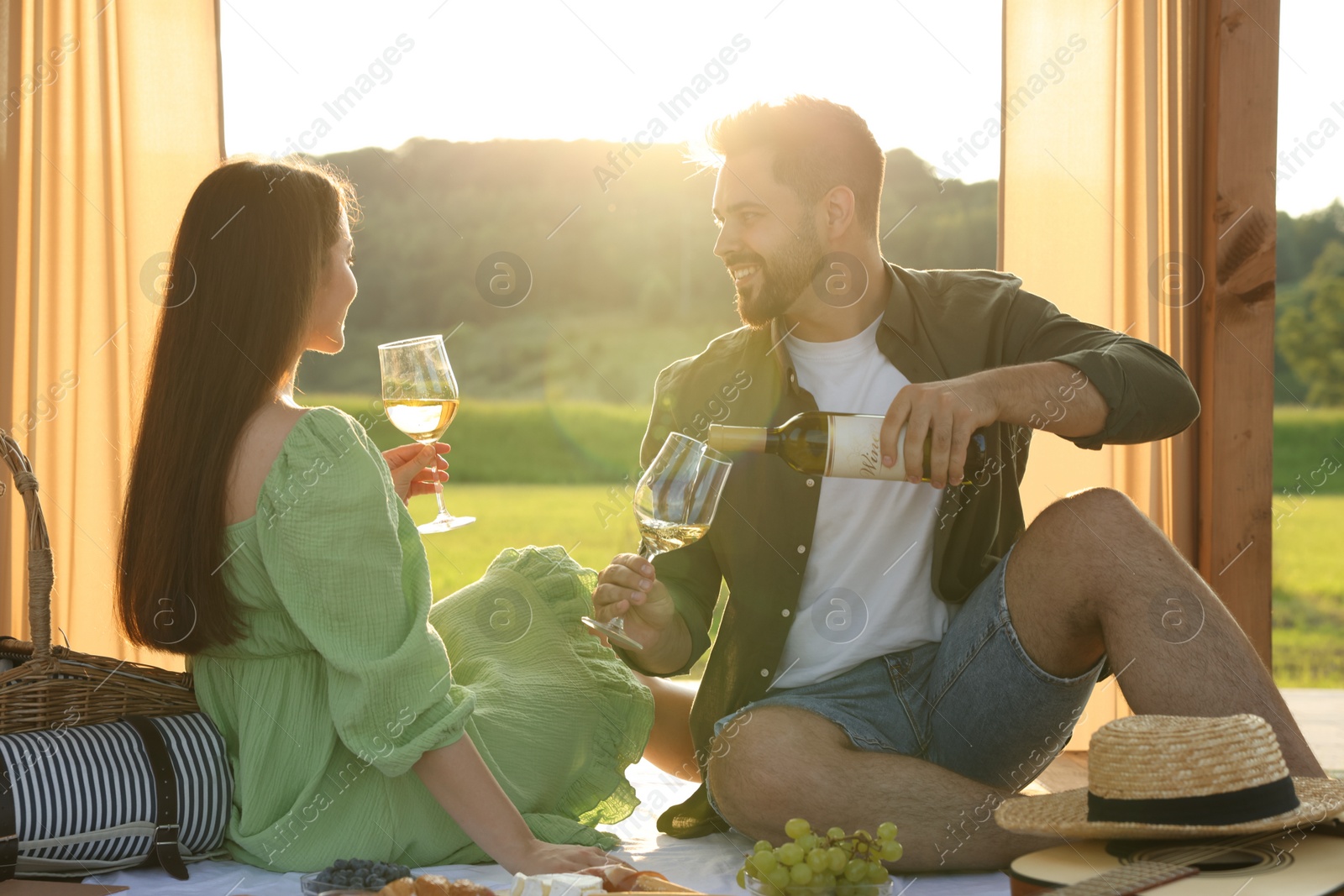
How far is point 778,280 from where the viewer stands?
1.95 m

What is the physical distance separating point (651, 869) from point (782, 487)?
0.64 m

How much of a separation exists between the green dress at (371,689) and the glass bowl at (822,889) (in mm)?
414

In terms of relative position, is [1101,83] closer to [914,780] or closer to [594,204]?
[914,780]

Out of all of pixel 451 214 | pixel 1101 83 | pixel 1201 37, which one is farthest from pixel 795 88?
pixel 451 214

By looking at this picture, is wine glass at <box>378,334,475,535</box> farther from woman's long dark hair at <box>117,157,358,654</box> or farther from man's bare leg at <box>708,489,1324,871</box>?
man's bare leg at <box>708,489,1324,871</box>

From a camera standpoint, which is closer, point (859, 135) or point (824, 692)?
point (824, 692)

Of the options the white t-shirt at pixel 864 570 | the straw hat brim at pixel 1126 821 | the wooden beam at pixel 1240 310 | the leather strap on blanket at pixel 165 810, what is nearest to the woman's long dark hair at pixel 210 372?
the leather strap on blanket at pixel 165 810

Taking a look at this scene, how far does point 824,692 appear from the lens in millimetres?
1719

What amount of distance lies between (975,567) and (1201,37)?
4.84ft

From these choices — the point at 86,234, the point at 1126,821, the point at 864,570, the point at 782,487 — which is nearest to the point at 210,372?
the point at 782,487

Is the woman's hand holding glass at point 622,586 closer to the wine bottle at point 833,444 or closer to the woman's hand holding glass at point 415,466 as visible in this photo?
the wine bottle at point 833,444

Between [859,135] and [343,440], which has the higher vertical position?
[859,135]

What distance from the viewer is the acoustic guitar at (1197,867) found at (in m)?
0.92

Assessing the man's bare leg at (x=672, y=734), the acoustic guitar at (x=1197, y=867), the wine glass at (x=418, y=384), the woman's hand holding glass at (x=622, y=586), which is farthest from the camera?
the man's bare leg at (x=672, y=734)
